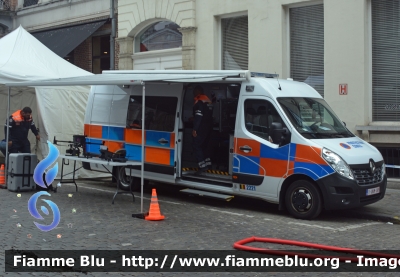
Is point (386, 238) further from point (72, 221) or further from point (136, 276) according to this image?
point (72, 221)

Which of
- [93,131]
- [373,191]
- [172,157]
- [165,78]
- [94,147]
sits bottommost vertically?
[373,191]

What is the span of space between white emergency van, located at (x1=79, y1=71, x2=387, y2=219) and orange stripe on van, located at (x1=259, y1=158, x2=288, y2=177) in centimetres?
2

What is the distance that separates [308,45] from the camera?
52.6ft

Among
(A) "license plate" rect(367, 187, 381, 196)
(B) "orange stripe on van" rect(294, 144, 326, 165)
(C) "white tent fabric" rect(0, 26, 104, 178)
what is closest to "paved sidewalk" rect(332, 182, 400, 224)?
(A) "license plate" rect(367, 187, 381, 196)

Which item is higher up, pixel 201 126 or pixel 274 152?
pixel 201 126

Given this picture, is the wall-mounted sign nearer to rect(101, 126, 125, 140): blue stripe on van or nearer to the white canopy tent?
the white canopy tent

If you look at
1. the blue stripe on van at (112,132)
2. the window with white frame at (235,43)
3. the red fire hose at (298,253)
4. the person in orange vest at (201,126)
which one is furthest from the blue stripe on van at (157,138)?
the window with white frame at (235,43)

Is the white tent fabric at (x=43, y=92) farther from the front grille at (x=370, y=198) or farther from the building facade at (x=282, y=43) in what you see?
the front grille at (x=370, y=198)

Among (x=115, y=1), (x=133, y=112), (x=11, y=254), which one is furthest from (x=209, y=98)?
(x=115, y=1)

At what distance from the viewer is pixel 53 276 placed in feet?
21.4

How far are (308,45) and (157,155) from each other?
5953 millimetres

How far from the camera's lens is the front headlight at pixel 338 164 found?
9.78 meters

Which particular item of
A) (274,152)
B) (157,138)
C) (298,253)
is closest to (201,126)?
(157,138)

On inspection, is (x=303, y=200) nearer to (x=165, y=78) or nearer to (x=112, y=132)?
(x=165, y=78)
